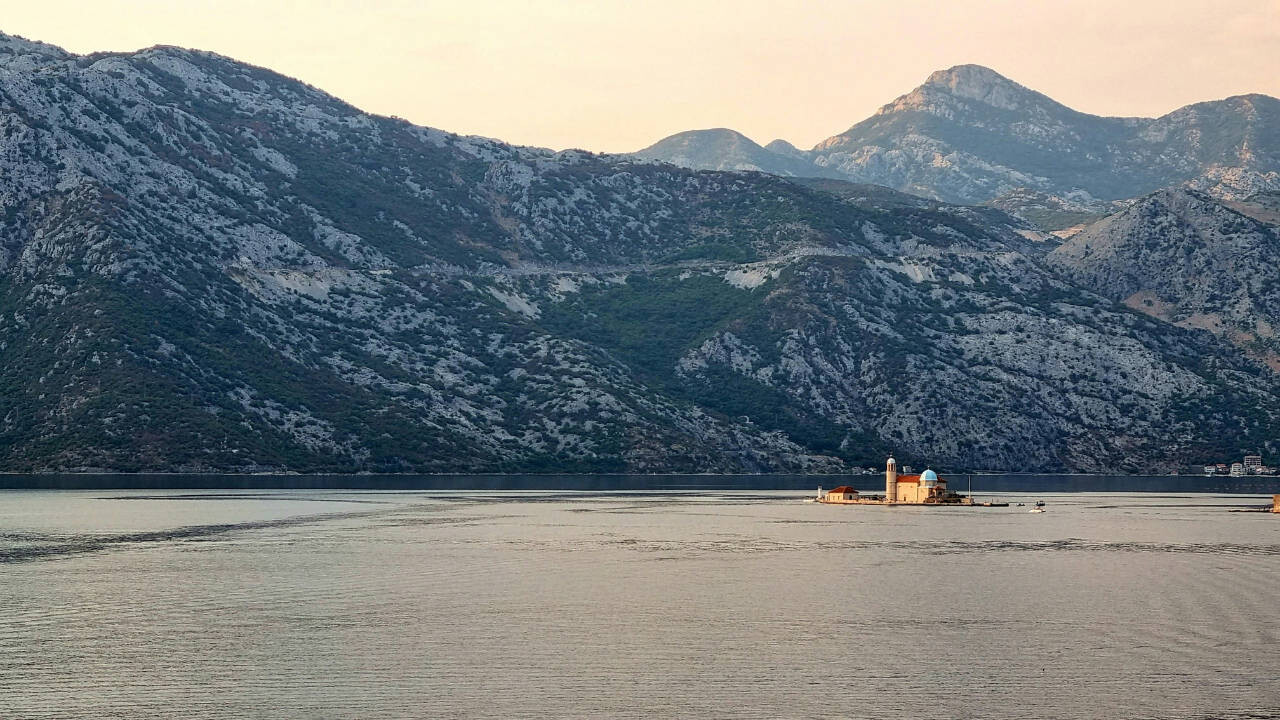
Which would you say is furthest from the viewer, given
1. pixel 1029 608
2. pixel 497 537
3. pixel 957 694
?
pixel 497 537

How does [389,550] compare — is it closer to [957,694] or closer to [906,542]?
[906,542]

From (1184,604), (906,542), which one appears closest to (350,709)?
(1184,604)

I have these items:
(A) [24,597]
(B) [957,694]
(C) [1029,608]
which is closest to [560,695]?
(B) [957,694]

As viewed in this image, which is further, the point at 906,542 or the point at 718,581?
the point at 906,542

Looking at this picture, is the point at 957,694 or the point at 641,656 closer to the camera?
the point at 957,694

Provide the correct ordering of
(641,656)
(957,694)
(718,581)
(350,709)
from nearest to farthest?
(350,709) → (957,694) → (641,656) → (718,581)

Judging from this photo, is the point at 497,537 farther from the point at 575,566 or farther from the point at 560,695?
the point at 560,695
